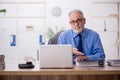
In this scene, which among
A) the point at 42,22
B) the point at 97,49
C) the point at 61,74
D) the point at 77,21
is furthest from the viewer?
the point at 42,22

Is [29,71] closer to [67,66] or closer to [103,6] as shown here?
[67,66]

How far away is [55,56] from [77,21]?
0.84 m

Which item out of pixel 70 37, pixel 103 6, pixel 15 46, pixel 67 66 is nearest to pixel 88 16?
pixel 103 6

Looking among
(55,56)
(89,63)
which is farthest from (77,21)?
(55,56)

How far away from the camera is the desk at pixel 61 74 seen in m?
1.94

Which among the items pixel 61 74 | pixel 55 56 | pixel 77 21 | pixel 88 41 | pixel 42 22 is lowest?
A: pixel 61 74

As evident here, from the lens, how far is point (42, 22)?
212 inches

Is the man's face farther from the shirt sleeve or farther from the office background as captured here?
the office background

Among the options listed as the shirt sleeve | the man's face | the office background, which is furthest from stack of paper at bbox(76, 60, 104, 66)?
the office background

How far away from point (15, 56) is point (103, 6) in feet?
7.71

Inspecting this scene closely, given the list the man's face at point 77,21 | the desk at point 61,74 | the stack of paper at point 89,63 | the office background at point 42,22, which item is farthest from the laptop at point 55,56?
the office background at point 42,22

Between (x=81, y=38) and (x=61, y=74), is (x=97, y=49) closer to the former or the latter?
(x=81, y=38)

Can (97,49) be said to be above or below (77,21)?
below

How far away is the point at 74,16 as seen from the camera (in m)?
2.77
